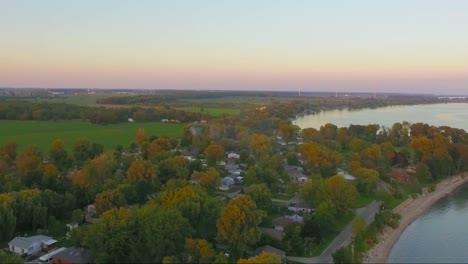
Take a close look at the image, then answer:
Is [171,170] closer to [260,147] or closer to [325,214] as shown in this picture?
[260,147]

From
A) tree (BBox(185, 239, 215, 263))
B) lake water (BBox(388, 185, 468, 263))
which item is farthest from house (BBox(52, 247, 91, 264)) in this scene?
lake water (BBox(388, 185, 468, 263))

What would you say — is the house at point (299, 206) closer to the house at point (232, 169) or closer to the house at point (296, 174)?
the house at point (296, 174)

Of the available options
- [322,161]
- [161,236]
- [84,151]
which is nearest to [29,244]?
[161,236]

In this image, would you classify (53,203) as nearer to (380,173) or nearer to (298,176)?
(298,176)

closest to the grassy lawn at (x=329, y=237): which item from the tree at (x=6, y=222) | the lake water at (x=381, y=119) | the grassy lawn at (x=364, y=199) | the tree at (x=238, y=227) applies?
the grassy lawn at (x=364, y=199)

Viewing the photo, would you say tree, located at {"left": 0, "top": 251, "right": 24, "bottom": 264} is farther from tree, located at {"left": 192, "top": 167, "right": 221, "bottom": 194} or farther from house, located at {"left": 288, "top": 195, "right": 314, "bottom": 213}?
house, located at {"left": 288, "top": 195, "right": 314, "bottom": 213}

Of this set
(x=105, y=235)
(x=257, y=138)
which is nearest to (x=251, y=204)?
(x=105, y=235)
